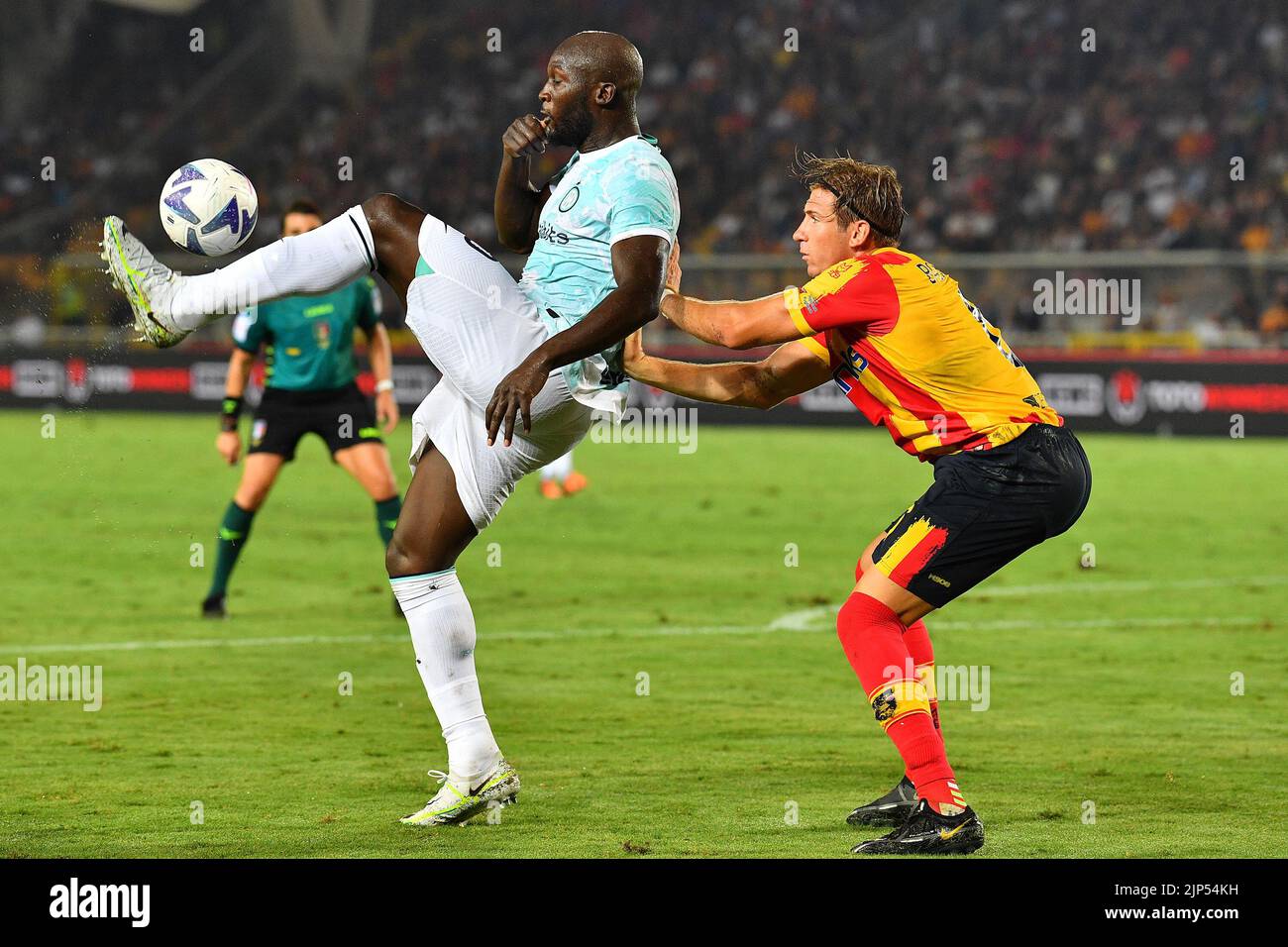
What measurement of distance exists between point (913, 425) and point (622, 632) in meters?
4.47

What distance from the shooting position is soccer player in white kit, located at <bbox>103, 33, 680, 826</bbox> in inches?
202

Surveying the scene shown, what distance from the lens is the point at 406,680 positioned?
8344 millimetres

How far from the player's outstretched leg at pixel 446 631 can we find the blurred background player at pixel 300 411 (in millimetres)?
4626

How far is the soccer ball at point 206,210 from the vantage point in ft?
18.8

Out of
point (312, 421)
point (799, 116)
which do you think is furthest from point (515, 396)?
point (799, 116)

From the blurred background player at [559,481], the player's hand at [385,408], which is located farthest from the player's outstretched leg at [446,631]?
the blurred background player at [559,481]

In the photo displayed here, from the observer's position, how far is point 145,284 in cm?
528

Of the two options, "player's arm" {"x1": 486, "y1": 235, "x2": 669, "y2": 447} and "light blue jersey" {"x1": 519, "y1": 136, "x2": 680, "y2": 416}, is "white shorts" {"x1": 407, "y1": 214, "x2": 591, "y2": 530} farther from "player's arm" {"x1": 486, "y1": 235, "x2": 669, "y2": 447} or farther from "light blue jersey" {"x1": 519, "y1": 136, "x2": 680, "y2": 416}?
"player's arm" {"x1": 486, "y1": 235, "x2": 669, "y2": 447}

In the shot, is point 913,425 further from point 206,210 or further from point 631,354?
point 206,210

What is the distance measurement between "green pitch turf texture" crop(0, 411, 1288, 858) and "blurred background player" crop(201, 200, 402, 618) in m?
0.61

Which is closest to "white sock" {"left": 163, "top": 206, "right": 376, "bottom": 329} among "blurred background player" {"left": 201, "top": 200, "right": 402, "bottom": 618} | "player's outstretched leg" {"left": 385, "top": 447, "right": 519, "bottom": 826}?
"player's outstretched leg" {"left": 385, "top": 447, "right": 519, "bottom": 826}

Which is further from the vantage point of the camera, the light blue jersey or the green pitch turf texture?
the green pitch turf texture

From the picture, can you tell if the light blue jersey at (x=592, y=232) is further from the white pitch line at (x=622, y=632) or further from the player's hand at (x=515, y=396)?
the white pitch line at (x=622, y=632)

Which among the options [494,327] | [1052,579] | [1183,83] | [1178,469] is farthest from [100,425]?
[494,327]
